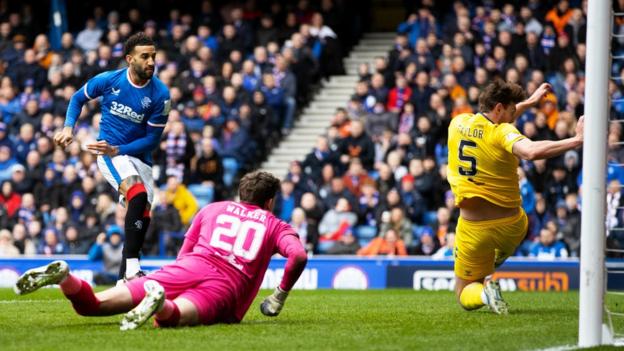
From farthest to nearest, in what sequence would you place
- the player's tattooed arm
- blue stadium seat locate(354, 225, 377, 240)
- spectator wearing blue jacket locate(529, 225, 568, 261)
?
blue stadium seat locate(354, 225, 377, 240) < spectator wearing blue jacket locate(529, 225, 568, 261) < the player's tattooed arm

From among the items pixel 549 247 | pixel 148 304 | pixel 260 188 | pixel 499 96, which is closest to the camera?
pixel 148 304

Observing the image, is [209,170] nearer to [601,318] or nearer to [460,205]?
[460,205]

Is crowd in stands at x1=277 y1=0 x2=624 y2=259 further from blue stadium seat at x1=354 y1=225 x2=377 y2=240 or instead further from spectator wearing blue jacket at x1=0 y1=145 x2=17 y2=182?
spectator wearing blue jacket at x1=0 y1=145 x2=17 y2=182

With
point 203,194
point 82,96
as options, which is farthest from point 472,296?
point 203,194

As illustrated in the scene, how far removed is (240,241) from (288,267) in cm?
41


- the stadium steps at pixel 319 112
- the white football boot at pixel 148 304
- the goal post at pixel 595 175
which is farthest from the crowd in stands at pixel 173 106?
the goal post at pixel 595 175

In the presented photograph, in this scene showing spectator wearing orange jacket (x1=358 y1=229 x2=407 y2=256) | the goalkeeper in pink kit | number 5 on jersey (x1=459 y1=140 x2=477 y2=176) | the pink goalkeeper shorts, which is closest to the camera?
the goalkeeper in pink kit

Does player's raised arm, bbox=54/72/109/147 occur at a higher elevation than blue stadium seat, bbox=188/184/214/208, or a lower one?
higher

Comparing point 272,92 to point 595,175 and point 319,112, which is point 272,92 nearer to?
point 319,112

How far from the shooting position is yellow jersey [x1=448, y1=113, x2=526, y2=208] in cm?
1055

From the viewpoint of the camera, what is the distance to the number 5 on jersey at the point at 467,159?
1070cm

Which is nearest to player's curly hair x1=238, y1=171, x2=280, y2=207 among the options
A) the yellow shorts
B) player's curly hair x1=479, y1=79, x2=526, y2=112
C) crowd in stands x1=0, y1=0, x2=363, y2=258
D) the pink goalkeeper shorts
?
the pink goalkeeper shorts

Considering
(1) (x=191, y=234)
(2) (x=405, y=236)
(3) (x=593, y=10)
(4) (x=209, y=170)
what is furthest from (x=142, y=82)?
(4) (x=209, y=170)

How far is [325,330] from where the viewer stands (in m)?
9.08
